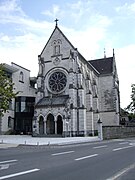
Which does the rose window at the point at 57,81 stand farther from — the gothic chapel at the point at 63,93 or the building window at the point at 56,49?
the building window at the point at 56,49

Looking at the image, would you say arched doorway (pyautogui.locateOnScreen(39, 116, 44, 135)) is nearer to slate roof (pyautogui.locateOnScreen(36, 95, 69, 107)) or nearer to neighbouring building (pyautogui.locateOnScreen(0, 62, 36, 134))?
slate roof (pyautogui.locateOnScreen(36, 95, 69, 107))

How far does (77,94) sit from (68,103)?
261 cm

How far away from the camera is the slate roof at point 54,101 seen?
43.7 meters

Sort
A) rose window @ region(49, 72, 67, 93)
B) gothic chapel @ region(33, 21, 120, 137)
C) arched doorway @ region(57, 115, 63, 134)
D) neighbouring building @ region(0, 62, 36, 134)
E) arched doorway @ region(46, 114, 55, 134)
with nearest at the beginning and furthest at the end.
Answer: gothic chapel @ region(33, 21, 120, 137)
arched doorway @ region(57, 115, 63, 134)
arched doorway @ region(46, 114, 55, 134)
rose window @ region(49, 72, 67, 93)
neighbouring building @ region(0, 62, 36, 134)

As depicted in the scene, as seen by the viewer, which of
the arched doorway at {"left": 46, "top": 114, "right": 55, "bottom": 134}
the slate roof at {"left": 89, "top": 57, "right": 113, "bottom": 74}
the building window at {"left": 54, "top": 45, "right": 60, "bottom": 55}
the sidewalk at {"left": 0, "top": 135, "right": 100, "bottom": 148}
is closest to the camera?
the sidewalk at {"left": 0, "top": 135, "right": 100, "bottom": 148}

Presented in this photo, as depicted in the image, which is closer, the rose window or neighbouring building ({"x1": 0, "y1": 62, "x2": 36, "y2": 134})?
the rose window

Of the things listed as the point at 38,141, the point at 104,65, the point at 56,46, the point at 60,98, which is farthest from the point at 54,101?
the point at 104,65

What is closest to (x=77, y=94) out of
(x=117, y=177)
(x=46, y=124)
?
(x=46, y=124)

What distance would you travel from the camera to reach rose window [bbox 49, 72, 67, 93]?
47316 millimetres

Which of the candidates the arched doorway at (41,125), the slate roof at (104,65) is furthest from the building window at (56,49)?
the slate roof at (104,65)

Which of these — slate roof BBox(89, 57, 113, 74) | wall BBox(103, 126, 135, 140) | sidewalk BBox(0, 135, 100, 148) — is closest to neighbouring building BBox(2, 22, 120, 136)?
slate roof BBox(89, 57, 113, 74)

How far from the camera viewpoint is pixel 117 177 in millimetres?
7910

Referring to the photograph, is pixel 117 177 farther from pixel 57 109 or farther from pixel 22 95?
pixel 22 95

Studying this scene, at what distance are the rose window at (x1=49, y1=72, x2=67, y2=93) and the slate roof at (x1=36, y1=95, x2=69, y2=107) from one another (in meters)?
1.88
